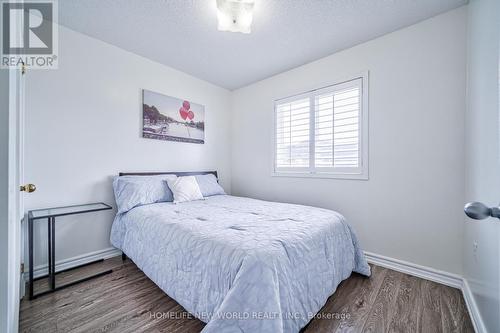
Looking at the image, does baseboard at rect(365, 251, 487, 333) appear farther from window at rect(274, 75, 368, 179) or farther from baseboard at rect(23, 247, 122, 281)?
baseboard at rect(23, 247, 122, 281)

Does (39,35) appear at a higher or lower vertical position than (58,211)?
higher

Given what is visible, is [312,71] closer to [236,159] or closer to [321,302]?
[236,159]

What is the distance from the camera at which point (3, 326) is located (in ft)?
2.70

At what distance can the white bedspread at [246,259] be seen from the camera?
1032 mm

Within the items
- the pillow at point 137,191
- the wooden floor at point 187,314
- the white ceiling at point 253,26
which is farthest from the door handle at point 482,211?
the pillow at point 137,191

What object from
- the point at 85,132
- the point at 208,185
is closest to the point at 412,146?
the point at 208,185

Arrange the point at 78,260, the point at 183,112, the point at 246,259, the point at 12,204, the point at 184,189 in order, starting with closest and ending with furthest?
the point at 12,204 < the point at 246,259 < the point at 78,260 < the point at 184,189 < the point at 183,112

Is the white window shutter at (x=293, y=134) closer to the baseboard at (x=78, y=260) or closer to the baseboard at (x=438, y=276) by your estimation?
the baseboard at (x=438, y=276)

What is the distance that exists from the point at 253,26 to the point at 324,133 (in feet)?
4.84

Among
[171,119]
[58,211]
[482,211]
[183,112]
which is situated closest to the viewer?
[482,211]

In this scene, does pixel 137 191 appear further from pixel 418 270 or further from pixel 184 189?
pixel 418 270

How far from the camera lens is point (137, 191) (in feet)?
7.47

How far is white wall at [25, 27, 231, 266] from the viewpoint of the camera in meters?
1.98

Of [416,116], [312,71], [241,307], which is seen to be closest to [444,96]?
[416,116]
